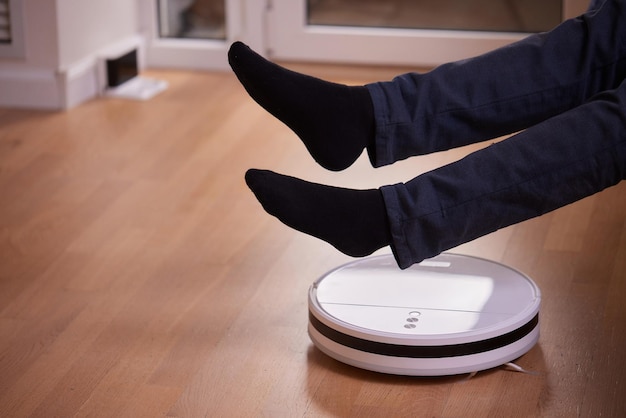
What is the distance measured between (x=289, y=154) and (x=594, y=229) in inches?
29.8

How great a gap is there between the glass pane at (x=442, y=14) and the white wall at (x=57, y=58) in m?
0.67

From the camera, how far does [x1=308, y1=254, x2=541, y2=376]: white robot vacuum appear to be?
131 centimetres

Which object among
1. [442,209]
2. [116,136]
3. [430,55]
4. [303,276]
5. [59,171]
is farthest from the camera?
[430,55]

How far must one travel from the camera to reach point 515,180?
1203 mm

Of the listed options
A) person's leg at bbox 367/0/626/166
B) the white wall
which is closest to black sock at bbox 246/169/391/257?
person's leg at bbox 367/0/626/166

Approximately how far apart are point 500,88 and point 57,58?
64.7 inches

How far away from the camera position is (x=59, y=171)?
7.25 feet

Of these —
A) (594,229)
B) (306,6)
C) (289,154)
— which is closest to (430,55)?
(306,6)

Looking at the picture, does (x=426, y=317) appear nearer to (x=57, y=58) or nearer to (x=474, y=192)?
(x=474, y=192)

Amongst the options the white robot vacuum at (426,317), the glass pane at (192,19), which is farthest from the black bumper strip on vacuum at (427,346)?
the glass pane at (192,19)

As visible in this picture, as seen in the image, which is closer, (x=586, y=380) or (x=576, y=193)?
(x=576, y=193)

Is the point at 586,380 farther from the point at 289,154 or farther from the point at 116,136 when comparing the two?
the point at 116,136

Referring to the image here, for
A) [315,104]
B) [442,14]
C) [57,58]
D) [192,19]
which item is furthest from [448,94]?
[192,19]

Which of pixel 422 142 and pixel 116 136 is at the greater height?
pixel 422 142
